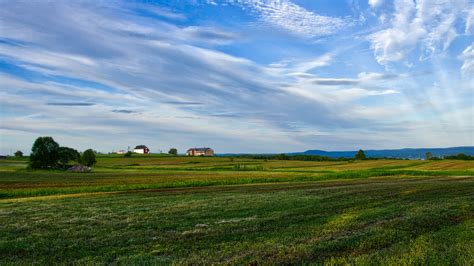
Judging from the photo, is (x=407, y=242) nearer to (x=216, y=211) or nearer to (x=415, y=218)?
(x=415, y=218)

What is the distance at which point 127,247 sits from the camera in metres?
11.9

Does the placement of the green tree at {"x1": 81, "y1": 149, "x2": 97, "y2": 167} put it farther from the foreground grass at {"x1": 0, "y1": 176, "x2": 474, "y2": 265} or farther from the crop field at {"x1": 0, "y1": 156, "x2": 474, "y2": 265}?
the foreground grass at {"x1": 0, "y1": 176, "x2": 474, "y2": 265}

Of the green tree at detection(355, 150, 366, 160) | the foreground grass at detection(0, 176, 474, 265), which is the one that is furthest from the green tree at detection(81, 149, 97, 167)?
the foreground grass at detection(0, 176, 474, 265)

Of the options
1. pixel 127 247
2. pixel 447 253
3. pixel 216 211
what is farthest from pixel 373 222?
pixel 127 247

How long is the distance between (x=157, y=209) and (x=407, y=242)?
13.8 metres

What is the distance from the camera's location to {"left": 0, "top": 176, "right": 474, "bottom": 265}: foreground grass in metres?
10.4

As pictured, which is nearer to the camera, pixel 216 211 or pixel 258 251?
pixel 258 251

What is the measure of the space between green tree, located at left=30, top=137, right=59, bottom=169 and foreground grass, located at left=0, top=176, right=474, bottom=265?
94.0 m

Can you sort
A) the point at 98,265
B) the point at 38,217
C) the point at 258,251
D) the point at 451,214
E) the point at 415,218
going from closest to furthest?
the point at 98,265, the point at 258,251, the point at 415,218, the point at 451,214, the point at 38,217

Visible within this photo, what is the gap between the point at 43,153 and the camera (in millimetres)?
106500

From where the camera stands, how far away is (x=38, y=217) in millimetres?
19422

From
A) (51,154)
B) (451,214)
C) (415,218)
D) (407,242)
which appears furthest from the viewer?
(51,154)

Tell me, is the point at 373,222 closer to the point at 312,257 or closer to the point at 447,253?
the point at 447,253

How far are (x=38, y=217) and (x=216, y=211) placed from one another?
8685 millimetres
